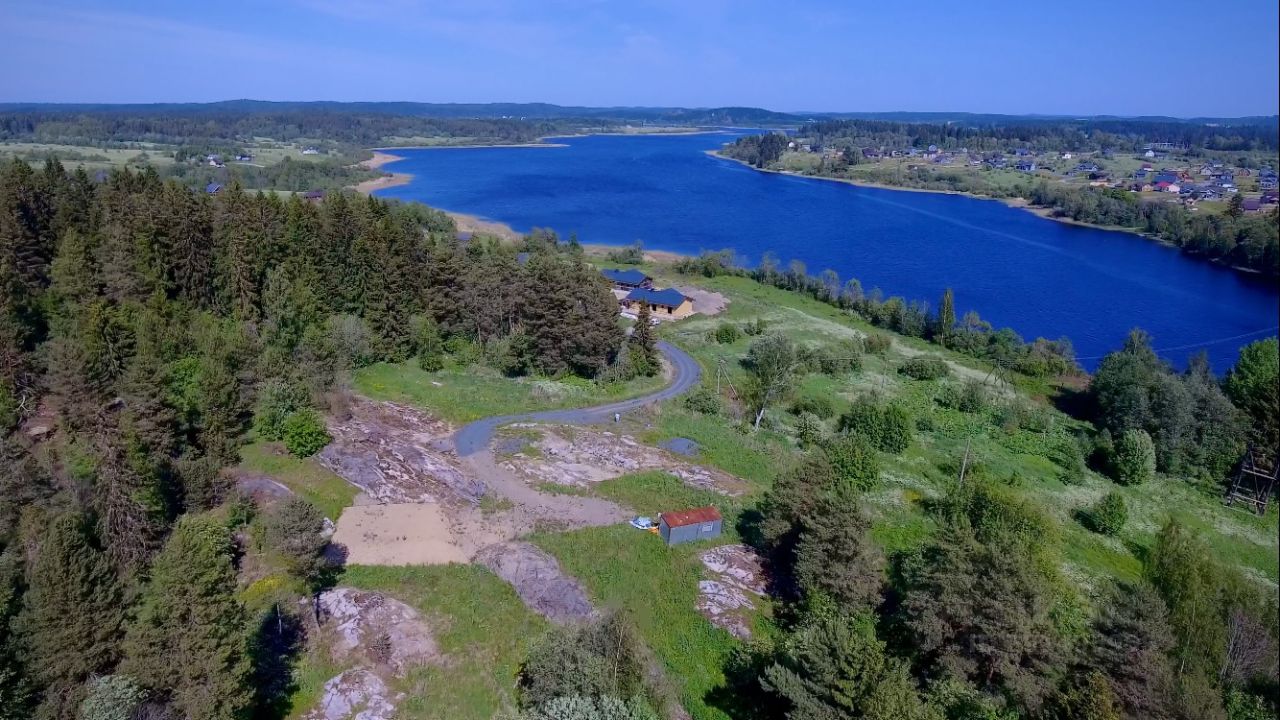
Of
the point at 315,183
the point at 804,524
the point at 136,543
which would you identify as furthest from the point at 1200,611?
the point at 315,183

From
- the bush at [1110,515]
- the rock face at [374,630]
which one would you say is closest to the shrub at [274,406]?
the rock face at [374,630]

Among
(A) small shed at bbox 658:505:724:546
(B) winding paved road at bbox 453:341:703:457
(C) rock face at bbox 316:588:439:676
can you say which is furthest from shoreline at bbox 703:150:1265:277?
(C) rock face at bbox 316:588:439:676

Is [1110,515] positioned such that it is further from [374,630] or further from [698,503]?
[374,630]

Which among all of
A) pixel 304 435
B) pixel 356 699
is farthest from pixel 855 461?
pixel 304 435

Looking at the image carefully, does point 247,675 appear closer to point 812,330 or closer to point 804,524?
point 804,524

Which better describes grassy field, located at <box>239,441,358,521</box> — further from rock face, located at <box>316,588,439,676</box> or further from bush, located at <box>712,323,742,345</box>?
bush, located at <box>712,323,742,345</box>

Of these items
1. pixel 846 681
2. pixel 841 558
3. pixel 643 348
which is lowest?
pixel 643 348
